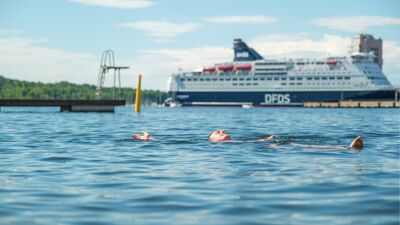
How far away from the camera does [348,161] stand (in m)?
12.4

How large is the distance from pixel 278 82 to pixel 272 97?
9.99 ft

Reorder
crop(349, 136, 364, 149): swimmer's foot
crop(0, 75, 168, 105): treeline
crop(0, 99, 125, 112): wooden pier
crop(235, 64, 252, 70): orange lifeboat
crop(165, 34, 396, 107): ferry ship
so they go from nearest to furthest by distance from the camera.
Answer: crop(349, 136, 364, 149): swimmer's foot → crop(0, 99, 125, 112): wooden pier → crop(165, 34, 396, 107): ferry ship → crop(235, 64, 252, 70): orange lifeboat → crop(0, 75, 168, 105): treeline

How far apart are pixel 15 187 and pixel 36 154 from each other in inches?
224

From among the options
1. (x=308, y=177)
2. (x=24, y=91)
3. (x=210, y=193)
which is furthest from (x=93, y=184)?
(x=24, y=91)

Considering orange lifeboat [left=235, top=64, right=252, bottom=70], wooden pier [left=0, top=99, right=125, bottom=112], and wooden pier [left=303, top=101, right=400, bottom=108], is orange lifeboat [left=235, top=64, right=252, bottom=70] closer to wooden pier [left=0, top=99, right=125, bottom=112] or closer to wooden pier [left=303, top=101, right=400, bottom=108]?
wooden pier [left=303, top=101, right=400, bottom=108]

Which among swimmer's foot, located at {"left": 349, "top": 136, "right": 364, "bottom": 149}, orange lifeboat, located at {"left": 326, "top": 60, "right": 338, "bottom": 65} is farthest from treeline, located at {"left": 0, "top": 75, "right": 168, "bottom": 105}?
swimmer's foot, located at {"left": 349, "top": 136, "right": 364, "bottom": 149}

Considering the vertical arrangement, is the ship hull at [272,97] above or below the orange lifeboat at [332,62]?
below

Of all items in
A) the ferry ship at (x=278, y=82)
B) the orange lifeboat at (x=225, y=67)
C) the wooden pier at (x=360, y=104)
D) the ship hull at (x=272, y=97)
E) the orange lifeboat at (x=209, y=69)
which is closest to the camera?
the wooden pier at (x=360, y=104)

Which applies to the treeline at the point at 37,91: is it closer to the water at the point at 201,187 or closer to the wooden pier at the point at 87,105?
the wooden pier at the point at 87,105

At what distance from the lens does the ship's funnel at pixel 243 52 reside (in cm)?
12825

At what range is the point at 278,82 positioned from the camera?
383ft

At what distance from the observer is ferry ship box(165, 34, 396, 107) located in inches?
4345

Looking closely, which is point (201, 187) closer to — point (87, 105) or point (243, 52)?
A: point (87, 105)

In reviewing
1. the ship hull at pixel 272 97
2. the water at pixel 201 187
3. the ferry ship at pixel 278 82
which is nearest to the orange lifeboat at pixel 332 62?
the ferry ship at pixel 278 82
